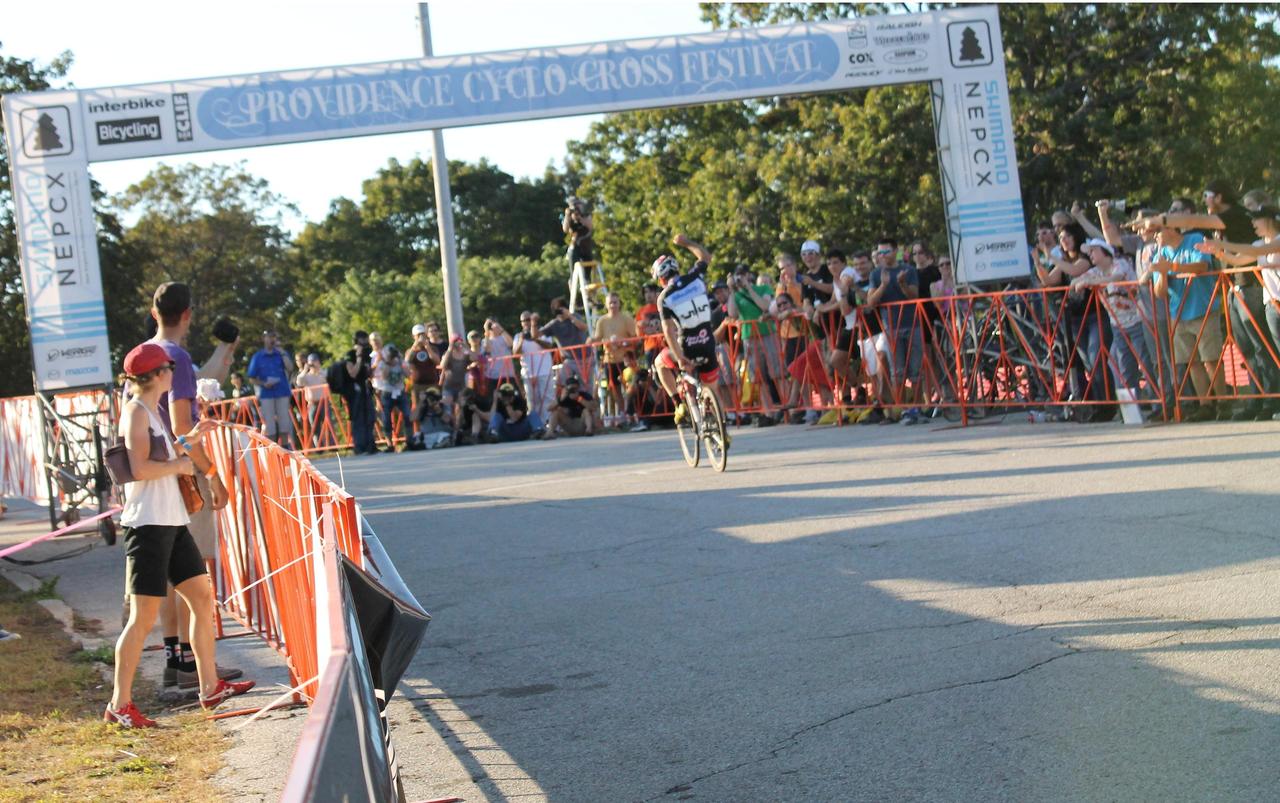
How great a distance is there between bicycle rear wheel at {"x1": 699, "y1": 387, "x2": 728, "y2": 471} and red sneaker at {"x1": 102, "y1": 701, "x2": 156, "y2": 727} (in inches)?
291

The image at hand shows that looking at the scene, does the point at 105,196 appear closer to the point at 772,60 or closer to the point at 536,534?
the point at 772,60

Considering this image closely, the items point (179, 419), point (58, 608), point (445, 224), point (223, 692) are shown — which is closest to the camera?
point (223, 692)

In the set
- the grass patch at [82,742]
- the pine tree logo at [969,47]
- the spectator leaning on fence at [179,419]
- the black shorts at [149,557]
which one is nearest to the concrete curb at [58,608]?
the grass patch at [82,742]

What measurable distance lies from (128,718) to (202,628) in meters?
0.57

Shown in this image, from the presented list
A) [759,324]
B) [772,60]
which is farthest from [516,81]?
[759,324]

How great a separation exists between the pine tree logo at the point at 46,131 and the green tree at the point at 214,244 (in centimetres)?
4219

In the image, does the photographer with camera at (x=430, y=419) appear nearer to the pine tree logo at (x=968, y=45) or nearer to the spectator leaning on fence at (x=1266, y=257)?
the pine tree logo at (x=968, y=45)

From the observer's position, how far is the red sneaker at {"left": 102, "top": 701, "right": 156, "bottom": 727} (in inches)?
263

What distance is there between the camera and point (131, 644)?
682 centimetres

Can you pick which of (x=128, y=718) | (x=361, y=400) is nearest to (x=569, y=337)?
(x=361, y=400)

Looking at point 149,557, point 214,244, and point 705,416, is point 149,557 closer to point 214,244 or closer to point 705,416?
point 705,416

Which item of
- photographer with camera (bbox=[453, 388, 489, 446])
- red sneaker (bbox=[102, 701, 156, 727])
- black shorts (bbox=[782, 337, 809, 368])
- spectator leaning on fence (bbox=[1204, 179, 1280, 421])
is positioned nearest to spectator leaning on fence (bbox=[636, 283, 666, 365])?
black shorts (bbox=[782, 337, 809, 368])

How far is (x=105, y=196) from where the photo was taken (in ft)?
161

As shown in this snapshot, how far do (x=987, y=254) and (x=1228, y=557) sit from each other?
9.76 metres
